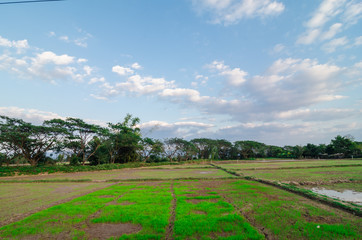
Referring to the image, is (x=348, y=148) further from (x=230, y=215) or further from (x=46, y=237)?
(x=46, y=237)

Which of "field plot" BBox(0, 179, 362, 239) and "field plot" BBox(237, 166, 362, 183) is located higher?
"field plot" BBox(0, 179, 362, 239)

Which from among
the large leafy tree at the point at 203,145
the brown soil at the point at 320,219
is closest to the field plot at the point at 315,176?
the brown soil at the point at 320,219

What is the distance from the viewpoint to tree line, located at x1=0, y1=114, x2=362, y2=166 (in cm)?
2542

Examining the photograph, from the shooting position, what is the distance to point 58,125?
27781 millimetres

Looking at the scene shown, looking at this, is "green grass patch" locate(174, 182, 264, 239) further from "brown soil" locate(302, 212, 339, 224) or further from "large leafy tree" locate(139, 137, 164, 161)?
"large leafy tree" locate(139, 137, 164, 161)

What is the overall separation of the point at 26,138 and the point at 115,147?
15928 mm

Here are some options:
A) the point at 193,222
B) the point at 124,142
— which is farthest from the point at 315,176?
the point at 124,142

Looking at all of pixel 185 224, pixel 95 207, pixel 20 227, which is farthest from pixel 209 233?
pixel 20 227

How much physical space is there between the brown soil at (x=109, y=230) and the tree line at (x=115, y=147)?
26399 mm

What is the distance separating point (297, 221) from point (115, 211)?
24.4ft

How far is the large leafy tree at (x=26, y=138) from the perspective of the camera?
75.4 feet

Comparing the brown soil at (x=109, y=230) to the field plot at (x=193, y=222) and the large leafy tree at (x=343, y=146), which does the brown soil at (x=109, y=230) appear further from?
the large leafy tree at (x=343, y=146)

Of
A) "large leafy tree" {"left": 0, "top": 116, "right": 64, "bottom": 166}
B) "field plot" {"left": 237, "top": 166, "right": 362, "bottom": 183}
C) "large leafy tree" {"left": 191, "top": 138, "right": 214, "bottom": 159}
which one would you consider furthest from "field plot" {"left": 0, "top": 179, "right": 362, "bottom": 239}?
"large leafy tree" {"left": 191, "top": 138, "right": 214, "bottom": 159}

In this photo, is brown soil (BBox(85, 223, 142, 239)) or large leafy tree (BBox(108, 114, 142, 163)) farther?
large leafy tree (BBox(108, 114, 142, 163))
